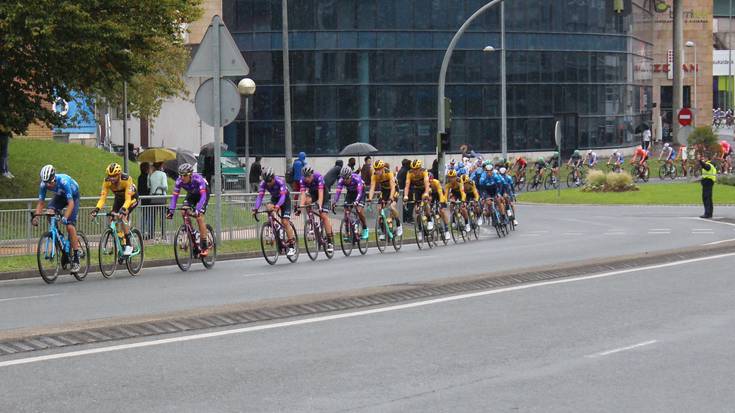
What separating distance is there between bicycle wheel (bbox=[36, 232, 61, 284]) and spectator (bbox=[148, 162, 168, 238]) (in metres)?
6.73

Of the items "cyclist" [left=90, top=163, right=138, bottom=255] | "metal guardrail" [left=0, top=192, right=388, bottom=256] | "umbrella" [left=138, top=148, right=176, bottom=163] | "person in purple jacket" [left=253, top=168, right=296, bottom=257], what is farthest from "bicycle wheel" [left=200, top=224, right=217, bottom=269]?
"umbrella" [left=138, top=148, right=176, bottom=163]

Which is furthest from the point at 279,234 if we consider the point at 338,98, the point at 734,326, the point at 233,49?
the point at 338,98

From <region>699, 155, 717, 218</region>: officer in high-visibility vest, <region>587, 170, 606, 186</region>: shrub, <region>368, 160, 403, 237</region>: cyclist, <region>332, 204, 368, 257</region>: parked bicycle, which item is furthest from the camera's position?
<region>587, 170, 606, 186</region>: shrub

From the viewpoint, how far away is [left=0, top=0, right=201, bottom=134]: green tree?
30531mm

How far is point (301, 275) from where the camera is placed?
790 inches

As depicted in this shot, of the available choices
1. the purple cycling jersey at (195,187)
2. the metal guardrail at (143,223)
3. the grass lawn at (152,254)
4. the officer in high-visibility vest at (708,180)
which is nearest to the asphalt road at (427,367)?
the purple cycling jersey at (195,187)

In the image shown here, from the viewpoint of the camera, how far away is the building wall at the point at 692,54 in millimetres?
106938

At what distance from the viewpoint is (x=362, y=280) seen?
61.3 ft

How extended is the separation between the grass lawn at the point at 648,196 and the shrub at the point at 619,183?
0.52 m

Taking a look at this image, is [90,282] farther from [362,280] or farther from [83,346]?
[83,346]

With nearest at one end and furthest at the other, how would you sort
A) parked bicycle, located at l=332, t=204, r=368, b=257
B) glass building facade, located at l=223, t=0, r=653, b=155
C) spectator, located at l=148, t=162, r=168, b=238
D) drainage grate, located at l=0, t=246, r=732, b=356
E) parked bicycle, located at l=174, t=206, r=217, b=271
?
drainage grate, located at l=0, t=246, r=732, b=356 < parked bicycle, located at l=174, t=206, r=217, b=271 < parked bicycle, located at l=332, t=204, r=368, b=257 < spectator, located at l=148, t=162, r=168, b=238 < glass building facade, located at l=223, t=0, r=653, b=155

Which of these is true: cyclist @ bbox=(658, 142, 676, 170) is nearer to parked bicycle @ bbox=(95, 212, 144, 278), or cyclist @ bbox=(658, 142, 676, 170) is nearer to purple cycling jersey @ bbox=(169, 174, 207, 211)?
purple cycling jersey @ bbox=(169, 174, 207, 211)

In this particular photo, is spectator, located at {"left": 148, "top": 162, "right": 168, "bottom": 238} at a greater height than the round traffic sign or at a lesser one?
lesser

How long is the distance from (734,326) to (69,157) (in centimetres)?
3485
